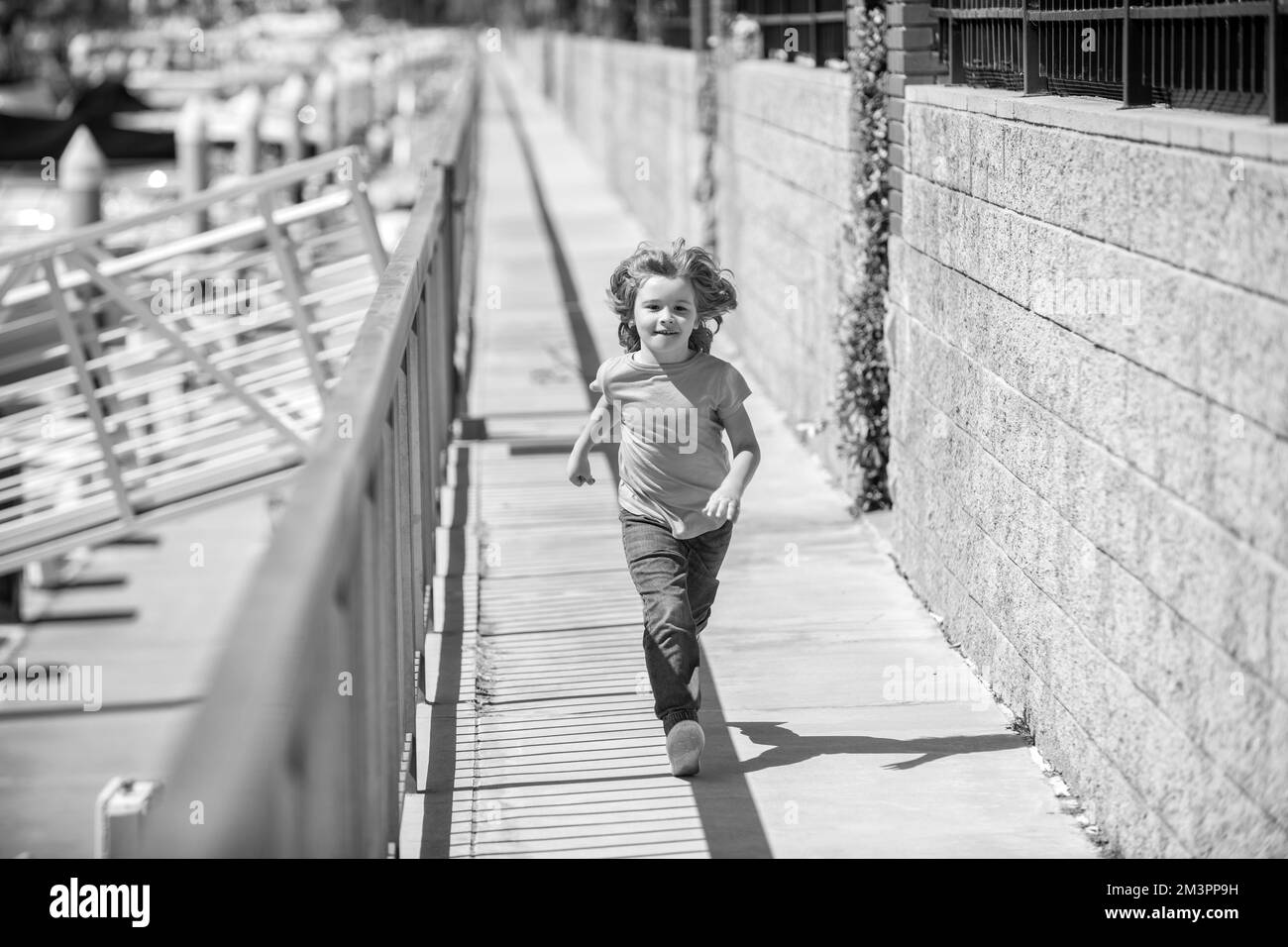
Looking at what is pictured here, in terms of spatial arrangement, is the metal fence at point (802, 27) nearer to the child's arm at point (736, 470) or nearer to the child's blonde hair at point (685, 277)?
the child's blonde hair at point (685, 277)

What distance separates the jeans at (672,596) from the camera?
4.79 metres

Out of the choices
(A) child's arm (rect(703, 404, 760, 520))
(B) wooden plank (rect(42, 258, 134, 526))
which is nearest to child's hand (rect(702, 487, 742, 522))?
(A) child's arm (rect(703, 404, 760, 520))

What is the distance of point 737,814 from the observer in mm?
4652

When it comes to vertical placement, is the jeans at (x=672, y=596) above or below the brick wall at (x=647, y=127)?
below

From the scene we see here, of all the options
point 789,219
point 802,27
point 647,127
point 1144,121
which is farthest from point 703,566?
point 647,127

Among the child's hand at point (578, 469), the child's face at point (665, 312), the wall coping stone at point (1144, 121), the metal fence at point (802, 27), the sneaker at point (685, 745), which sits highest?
the metal fence at point (802, 27)

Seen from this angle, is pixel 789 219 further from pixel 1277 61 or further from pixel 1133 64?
pixel 1277 61

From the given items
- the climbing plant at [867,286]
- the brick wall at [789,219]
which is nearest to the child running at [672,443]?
the climbing plant at [867,286]

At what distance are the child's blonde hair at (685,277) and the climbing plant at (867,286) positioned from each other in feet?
9.49

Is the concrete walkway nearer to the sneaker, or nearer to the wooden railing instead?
the sneaker

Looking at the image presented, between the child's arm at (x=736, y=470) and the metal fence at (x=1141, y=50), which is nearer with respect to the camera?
the metal fence at (x=1141, y=50)

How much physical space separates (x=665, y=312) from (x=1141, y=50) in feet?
4.76

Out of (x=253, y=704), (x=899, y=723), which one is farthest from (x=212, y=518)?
(x=253, y=704)
